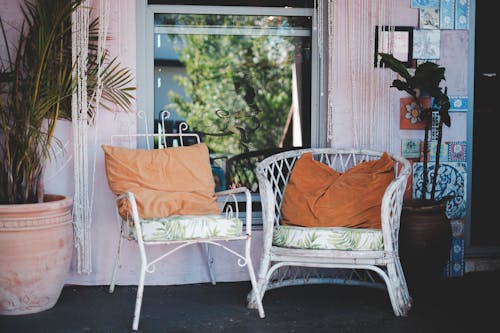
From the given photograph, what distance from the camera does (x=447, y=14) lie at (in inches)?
185

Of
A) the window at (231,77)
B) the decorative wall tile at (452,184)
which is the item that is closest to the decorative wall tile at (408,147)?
the decorative wall tile at (452,184)

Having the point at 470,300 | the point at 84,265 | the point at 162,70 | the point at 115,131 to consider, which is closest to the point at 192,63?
the point at 162,70

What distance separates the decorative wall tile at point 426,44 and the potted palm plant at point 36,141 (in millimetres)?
1993

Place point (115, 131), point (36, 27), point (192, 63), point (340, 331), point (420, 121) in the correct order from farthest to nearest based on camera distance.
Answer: point (192, 63), point (420, 121), point (115, 131), point (36, 27), point (340, 331)

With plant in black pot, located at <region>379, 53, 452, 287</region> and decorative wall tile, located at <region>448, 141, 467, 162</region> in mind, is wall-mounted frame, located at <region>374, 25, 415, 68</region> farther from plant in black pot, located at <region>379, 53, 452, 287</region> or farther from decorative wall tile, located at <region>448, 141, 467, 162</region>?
decorative wall tile, located at <region>448, 141, 467, 162</region>

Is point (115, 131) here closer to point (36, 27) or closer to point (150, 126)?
point (150, 126)

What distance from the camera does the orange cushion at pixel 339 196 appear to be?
13.1 feet

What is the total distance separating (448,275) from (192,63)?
356 cm

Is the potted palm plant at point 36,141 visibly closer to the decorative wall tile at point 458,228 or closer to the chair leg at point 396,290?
the chair leg at point 396,290

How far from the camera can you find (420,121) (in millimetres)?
4695

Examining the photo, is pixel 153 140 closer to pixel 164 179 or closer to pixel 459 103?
pixel 164 179

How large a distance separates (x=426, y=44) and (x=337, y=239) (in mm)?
1765

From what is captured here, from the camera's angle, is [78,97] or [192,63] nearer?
[78,97]

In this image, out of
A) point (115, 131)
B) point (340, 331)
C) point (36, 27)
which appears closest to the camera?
point (340, 331)
